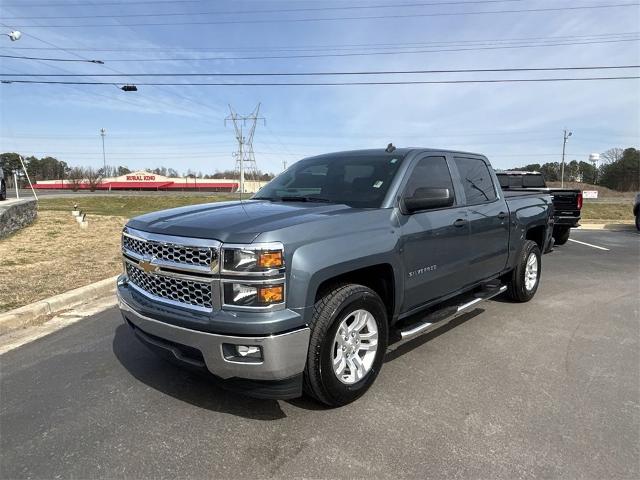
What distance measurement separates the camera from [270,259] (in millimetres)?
2865

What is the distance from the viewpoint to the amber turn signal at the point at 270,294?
2.87m

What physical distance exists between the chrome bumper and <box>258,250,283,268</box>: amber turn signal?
0.43 m

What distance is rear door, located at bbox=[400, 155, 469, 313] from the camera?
12.8 ft

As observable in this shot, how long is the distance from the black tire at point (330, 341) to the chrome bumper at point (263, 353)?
0.37 feet

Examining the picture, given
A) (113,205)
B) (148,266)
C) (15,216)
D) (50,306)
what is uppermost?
(148,266)

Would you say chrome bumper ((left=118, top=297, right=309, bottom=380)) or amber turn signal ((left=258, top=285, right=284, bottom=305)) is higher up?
amber turn signal ((left=258, top=285, right=284, bottom=305))

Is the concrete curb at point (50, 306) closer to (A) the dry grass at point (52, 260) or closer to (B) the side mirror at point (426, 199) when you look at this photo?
(A) the dry grass at point (52, 260)

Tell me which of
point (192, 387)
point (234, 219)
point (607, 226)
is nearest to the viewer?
point (234, 219)

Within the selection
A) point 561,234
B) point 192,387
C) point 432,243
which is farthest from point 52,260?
point 561,234

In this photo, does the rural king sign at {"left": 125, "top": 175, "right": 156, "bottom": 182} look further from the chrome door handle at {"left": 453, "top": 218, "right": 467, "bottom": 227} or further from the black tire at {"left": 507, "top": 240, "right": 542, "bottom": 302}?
the chrome door handle at {"left": 453, "top": 218, "right": 467, "bottom": 227}

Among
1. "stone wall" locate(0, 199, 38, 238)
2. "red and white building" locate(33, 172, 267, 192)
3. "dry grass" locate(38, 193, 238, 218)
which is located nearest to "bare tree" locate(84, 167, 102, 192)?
"red and white building" locate(33, 172, 267, 192)

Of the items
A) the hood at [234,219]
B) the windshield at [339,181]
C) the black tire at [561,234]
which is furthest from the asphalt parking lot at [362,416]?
the black tire at [561,234]

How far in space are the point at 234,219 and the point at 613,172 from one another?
104 metres

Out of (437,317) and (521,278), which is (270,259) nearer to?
(437,317)
